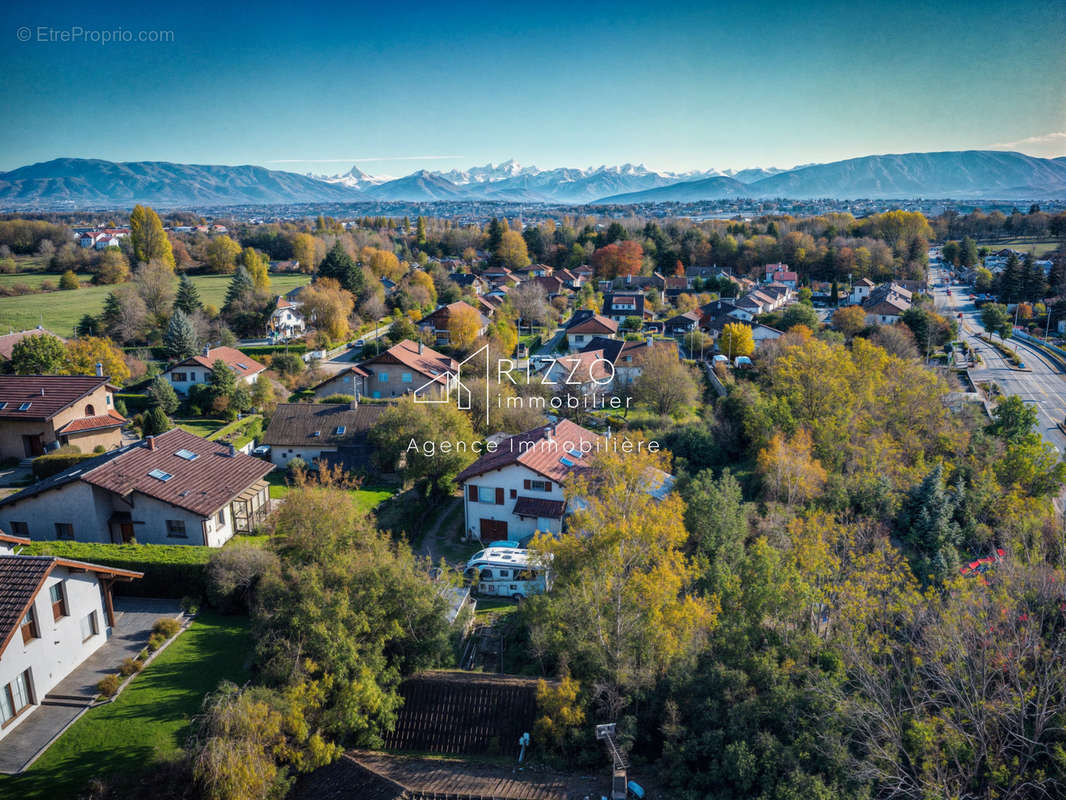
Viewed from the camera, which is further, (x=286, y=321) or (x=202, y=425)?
(x=286, y=321)

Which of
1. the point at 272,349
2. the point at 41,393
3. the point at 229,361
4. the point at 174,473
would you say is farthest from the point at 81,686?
the point at 272,349

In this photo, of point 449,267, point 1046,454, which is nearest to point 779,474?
point 1046,454

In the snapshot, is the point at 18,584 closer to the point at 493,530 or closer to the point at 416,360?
the point at 493,530

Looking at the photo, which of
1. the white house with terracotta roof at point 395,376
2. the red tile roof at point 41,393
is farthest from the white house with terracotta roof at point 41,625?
the white house with terracotta roof at point 395,376

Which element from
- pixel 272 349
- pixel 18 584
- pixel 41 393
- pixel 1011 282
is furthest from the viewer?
pixel 1011 282

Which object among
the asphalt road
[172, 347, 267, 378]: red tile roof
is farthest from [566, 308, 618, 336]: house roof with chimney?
the asphalt road

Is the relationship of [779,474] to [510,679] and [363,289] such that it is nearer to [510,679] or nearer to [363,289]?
[510,679]

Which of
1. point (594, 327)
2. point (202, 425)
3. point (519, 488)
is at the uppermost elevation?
point (594, 327)

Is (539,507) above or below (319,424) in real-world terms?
below
